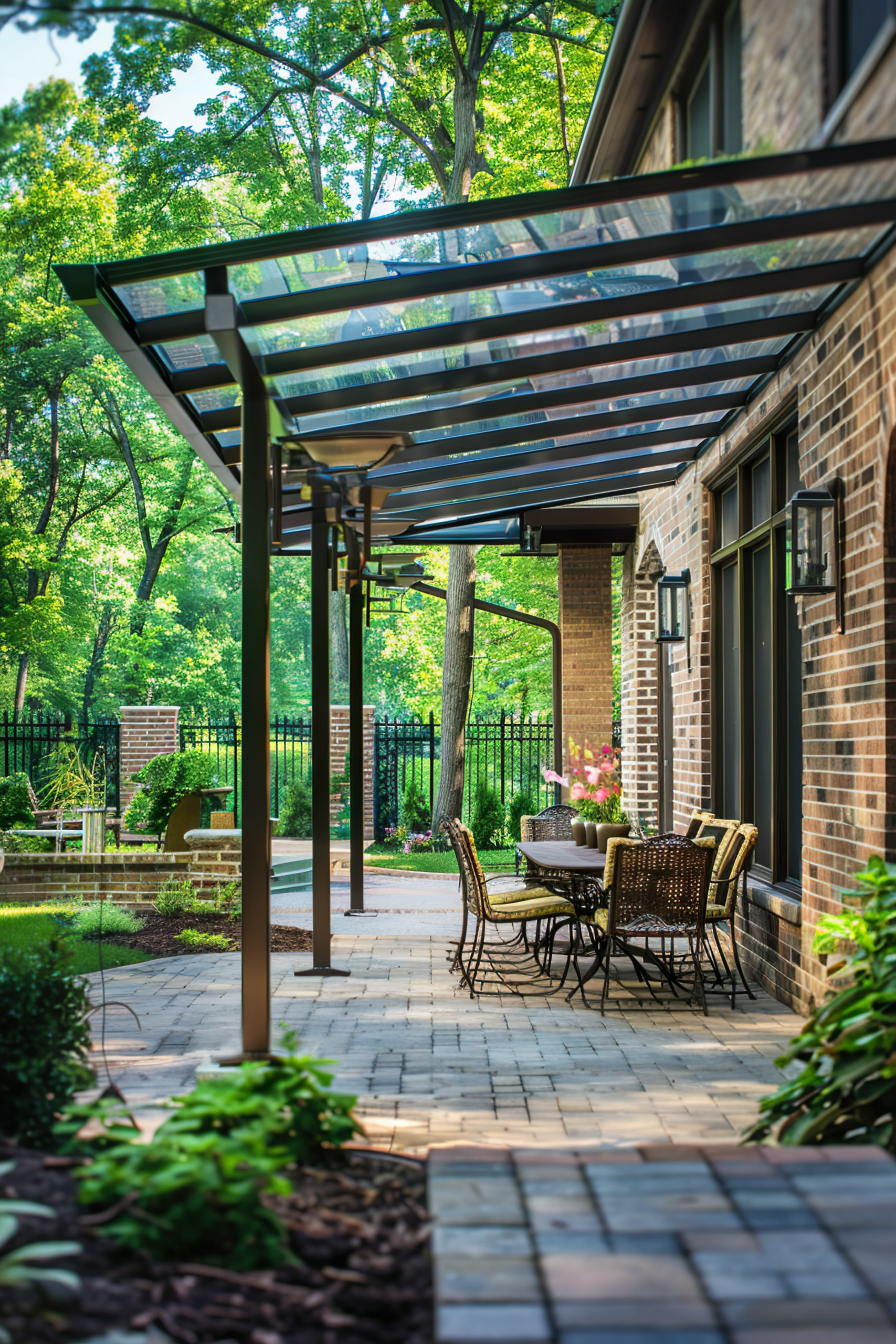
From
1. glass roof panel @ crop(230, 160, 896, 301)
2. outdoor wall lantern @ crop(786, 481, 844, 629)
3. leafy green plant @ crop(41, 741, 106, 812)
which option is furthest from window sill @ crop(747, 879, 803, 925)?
leafy green plant @ crop(41, 741, 106, 812)

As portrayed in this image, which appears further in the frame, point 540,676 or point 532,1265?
point 540,676

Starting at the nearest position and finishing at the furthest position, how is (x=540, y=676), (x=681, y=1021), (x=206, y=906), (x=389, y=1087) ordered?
(x=389, y=1087) → (x=681, y=1021) → (x=206, y=906) → (x=540, y=676)

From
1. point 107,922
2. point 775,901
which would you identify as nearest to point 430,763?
point 107,922

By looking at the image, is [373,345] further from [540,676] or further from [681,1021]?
[540,676]

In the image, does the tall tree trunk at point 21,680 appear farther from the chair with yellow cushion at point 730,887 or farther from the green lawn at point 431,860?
the chair with yellow cushion at point 730,887

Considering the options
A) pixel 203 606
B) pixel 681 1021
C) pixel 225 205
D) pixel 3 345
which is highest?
pixel 225 205

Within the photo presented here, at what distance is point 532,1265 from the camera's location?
1.83 metres

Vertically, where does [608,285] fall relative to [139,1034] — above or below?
above

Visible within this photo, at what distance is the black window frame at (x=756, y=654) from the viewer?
5891 mm

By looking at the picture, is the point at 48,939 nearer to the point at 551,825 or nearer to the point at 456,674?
the point at 551,825

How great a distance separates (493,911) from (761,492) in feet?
9.59

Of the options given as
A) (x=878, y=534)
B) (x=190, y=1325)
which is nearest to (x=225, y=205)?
(x=878, y=534)

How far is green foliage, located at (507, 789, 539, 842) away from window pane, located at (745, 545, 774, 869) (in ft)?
25.1

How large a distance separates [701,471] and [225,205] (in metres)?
15.9
